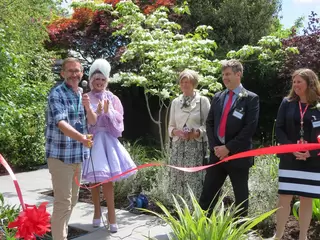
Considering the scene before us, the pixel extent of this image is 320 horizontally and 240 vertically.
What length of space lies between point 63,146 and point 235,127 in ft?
5.38

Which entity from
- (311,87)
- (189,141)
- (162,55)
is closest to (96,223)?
(189,141)

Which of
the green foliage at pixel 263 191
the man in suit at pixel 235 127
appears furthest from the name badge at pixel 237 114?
the green foliage at pixel 263 191

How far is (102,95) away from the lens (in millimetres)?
4273

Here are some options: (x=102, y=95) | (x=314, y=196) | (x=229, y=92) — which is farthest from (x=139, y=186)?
(x=314, y=196)

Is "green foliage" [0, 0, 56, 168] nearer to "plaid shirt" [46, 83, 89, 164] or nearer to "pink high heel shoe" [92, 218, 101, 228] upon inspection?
"plaid shirt" [46, 83, 89, 164]

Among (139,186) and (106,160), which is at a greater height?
(106,160)

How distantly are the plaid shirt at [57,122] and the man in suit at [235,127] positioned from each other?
1.37 metres

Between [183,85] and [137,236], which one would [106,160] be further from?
[183,85]

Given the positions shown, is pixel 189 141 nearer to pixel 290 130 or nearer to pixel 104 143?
pixel 104 143

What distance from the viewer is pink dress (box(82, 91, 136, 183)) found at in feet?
13.9

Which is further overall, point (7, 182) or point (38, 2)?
point (38, 2)

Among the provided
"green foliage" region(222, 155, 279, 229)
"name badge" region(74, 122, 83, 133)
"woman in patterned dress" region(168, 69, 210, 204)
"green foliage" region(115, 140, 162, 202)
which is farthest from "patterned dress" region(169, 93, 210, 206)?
"name badge" region(74, 122, 83, 133)

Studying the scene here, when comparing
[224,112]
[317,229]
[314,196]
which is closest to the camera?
[314,196]

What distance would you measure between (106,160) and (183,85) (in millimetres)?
1192
